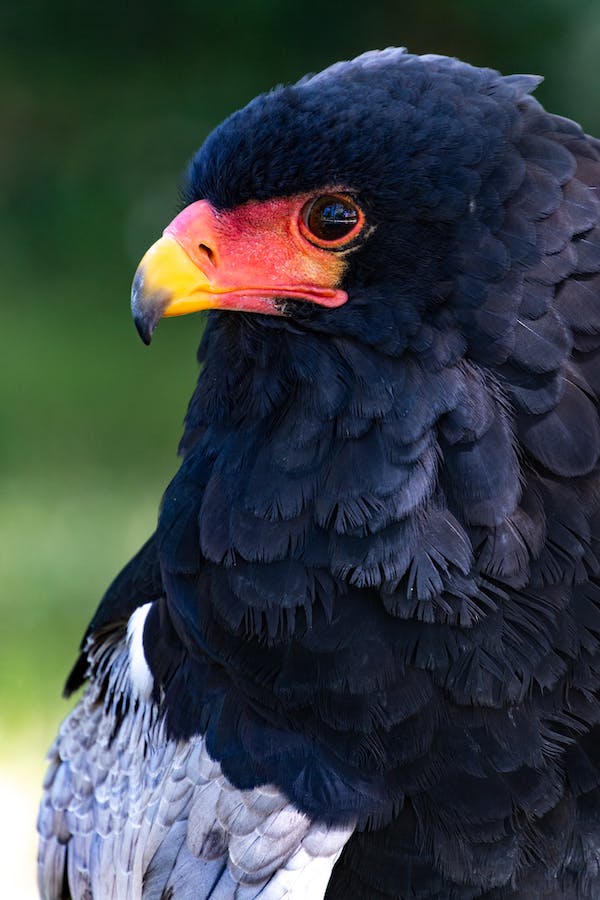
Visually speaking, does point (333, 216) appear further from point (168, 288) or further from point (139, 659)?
point (139, 659)

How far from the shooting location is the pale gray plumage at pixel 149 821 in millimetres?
3086

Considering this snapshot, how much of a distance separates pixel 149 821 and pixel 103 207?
28.2 feet

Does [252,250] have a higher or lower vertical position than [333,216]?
lower

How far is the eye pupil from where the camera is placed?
9.67ft

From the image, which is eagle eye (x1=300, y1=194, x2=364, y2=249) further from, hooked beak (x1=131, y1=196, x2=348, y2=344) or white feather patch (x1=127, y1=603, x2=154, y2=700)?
white feather patch (x1=127, y1=603, x2=154, y2=700)

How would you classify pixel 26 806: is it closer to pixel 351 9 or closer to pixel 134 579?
pixel 134 579

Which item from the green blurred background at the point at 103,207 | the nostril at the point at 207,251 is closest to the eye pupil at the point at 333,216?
the nostril at the point at 207,251

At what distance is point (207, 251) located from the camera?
10.1 ft

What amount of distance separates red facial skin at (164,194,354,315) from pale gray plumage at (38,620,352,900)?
43.5 inches

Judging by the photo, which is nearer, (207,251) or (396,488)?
(396,488)

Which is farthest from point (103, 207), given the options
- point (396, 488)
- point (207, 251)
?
point (396, 488)

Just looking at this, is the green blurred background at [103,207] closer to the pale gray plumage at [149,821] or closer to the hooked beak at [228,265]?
the pale gray plumage at [149,821]

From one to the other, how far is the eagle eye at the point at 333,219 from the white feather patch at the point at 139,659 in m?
1.15

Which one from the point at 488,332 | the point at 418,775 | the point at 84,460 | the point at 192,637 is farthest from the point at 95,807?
the point at 84,460
